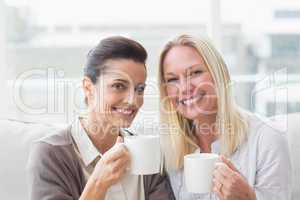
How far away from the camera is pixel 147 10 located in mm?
2633

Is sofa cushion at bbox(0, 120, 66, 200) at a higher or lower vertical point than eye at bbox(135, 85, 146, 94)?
lower

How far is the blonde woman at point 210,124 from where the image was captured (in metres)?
1.58

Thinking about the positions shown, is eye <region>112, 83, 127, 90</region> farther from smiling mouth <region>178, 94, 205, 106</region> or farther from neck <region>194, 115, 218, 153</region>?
neck <region>194, 115, 218, 153</region>

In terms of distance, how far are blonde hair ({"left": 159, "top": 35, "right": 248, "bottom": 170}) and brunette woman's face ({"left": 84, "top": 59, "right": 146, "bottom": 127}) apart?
0.59 ft

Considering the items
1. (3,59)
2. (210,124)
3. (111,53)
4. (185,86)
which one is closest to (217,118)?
(210,124)

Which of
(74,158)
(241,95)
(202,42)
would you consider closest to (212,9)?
(241,95)

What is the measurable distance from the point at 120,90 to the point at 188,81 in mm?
244

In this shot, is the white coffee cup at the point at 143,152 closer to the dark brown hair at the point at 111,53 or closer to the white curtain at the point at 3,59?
the dark brown hair at the point at 111,53

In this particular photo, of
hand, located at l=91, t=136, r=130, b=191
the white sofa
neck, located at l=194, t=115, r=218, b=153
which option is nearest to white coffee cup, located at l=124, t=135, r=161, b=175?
hand, located at l=91, t=136, r=130, b=191

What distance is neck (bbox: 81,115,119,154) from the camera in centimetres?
160

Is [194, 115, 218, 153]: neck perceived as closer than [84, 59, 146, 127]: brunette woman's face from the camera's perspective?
No

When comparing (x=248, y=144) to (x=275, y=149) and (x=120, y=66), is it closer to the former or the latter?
(x=275, y=149)

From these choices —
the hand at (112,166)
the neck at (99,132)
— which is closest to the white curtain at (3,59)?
the neck at (99,132)

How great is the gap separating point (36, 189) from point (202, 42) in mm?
712
